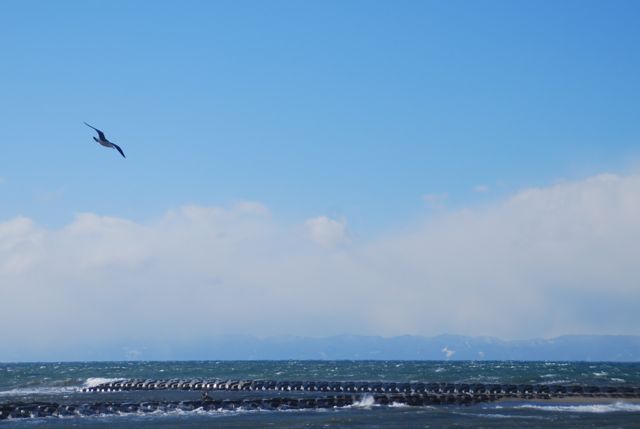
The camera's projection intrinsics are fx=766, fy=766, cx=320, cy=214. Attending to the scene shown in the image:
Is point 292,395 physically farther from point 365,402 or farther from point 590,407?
point 590,407

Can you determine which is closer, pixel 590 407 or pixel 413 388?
pixel 590 407

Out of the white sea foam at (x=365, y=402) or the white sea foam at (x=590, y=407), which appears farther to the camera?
the white sea foam at (x=365, y=402)

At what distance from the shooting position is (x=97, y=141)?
67.2 ft

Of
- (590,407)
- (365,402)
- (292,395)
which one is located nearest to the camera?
(590,407)

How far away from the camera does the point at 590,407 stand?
43.8 meters

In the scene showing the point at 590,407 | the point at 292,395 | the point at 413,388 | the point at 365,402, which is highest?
the point at 413,388

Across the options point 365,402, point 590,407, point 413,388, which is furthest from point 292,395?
point 590,407

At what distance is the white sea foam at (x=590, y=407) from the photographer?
42.0 m

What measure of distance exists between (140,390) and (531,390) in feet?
103

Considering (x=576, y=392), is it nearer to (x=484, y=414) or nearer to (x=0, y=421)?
(x=484, y=414)

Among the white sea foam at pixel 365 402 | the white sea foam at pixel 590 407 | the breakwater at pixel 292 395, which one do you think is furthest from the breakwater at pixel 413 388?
the white sea foam at pixel 365 402

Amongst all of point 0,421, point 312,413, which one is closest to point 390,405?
point 312,413

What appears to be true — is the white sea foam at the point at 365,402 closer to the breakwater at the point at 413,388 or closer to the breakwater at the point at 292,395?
the breakwater at the point at 292,395

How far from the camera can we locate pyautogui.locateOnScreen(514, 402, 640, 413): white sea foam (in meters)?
42.0
